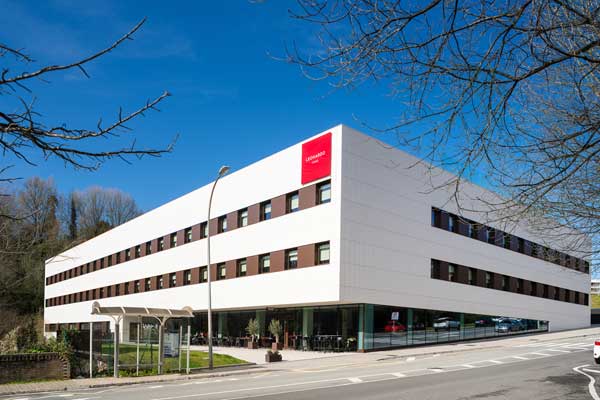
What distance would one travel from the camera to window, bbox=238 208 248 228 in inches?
1602

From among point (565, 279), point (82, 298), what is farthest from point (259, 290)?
point (82, 298)

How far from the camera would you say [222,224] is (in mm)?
43719

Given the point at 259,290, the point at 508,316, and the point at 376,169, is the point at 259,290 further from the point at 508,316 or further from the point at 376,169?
the point at 508,316

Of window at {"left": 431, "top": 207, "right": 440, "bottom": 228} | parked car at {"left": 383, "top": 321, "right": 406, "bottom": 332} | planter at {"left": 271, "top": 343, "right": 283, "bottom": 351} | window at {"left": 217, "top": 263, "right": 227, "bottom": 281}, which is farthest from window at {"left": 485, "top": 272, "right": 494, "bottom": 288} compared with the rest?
window at {"left": 217, "top": 263, "right": 227, "bottom": 281}

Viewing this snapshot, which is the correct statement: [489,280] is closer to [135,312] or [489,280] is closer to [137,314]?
[137,314]

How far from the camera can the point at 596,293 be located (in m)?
94.8

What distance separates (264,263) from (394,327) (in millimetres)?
9285

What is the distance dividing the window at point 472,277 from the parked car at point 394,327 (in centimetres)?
890

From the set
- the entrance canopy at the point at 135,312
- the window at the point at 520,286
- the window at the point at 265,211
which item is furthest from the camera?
the window at the point at 520,286

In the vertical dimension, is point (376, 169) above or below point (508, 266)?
above

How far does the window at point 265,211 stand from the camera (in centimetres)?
3822

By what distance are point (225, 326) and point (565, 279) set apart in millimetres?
34087

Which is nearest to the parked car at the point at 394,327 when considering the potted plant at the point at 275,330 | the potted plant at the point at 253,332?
the potted plant at the point at 275,330

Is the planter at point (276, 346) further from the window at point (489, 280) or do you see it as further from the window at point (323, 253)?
the window at point (489, 280)
